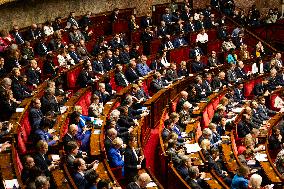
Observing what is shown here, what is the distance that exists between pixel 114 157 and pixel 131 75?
3305 millimetres

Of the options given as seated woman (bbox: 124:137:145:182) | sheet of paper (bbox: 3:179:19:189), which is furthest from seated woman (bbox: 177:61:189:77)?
sheet of paper (bbox: 3:179:19:189)

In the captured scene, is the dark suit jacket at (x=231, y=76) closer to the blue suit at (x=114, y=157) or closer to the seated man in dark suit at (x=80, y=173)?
the blue suit at (x=114, y=157)

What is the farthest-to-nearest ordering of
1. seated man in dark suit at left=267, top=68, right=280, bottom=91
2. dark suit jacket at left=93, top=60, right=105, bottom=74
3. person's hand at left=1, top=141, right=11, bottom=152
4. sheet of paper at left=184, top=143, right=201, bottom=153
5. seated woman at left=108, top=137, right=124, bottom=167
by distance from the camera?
seated man in dark suit at left=267, top=68, right=280, bottom=91, dark suit jacket at left=93, top=60, right=105, bottom=74, sheet of paper at left=184, top=143, right=201, bottom=153, seated woman at left=108, top=137, right=124, bottom=167, person's hand at left=1, top=141, right=11, bottom=152

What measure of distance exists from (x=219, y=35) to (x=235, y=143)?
15.7 ft

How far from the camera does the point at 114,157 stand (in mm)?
5082

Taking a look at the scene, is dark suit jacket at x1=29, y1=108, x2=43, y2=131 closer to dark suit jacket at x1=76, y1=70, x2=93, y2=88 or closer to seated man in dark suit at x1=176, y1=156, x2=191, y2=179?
seated man in dark suit at x1=176, y1=156, x2=191, y2=179

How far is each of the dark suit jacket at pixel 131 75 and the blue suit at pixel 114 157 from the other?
3252mm

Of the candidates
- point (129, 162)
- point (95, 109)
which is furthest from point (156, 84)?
point (129, 162)

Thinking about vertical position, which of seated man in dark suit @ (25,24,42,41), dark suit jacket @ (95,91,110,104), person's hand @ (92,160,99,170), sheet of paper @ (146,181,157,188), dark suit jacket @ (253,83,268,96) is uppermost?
seated man in dark suit @ (25,24,42,41)

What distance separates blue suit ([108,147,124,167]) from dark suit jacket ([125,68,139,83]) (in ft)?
10.7

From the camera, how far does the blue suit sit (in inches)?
200

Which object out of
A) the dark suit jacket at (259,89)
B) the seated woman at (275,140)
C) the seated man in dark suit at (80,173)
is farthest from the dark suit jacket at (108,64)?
the seated man in dark suit at (80,173)

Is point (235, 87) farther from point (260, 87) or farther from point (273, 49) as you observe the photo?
point (273, 49)

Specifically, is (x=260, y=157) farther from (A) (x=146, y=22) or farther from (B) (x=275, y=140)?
(A) (x=146, y=22)
